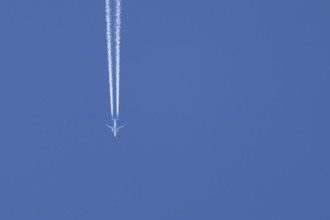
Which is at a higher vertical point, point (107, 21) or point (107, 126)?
point (107, 21)

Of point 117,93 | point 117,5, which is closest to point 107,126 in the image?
point 117,93

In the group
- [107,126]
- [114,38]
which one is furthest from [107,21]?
[107,126]

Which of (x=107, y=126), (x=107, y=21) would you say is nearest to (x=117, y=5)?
(x=107, y=21)

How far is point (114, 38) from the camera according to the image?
89.0m

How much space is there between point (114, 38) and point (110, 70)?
310cm

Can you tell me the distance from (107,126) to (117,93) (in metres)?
2.49

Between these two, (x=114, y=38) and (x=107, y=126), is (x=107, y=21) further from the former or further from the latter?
(x=107, y=126)

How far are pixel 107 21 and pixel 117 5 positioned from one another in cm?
184

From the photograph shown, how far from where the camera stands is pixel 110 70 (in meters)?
91.2

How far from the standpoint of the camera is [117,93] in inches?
3617

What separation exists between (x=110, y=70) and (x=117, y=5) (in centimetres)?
549

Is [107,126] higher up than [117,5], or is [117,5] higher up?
[117,5]

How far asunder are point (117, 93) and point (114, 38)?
15.3 ft

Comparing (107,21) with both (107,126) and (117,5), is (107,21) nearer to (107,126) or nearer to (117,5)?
(117,5)
